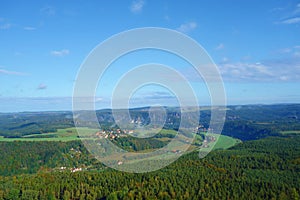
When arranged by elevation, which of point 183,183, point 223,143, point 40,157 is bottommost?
point 223,143

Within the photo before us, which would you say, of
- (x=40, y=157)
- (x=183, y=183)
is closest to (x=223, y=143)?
(x=40, y=157)

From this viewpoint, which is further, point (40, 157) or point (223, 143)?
point (223, 143)

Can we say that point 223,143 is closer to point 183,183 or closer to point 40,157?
point 40,157

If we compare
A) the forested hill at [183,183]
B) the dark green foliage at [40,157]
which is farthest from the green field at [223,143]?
the dark green foliage at [40,157]

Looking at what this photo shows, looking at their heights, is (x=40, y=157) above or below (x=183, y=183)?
below

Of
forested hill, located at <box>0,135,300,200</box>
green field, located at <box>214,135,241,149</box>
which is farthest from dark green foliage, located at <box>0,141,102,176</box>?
green field, located at <box>214,135,241,149</box>

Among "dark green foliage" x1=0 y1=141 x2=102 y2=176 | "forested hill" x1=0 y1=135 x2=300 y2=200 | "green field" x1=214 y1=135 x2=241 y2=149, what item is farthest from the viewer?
"green field" x1=214 y1=135 x2=241 y2=149

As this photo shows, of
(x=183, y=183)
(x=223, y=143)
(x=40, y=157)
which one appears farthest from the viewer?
(x=223, y=143)

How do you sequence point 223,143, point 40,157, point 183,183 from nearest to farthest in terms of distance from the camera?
1. point 183,183
2. point 40,157
3. point 223,143

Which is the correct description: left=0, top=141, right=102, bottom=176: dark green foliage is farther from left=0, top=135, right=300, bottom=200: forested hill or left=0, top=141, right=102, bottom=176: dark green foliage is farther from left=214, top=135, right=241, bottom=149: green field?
left=214, top=135, right=241, bottom=149: green field

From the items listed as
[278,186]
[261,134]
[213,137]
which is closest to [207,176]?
[278,186]

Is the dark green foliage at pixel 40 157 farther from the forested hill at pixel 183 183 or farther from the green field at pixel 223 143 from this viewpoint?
the green field at pixel 223 143

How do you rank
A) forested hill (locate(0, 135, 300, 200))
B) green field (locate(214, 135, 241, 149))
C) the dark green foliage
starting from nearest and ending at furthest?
forested hill (locate(0, 135, 300, 200)) → the dark green foliage → green field (locate(214, 135, 241, 149))

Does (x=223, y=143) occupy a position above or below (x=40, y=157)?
below
